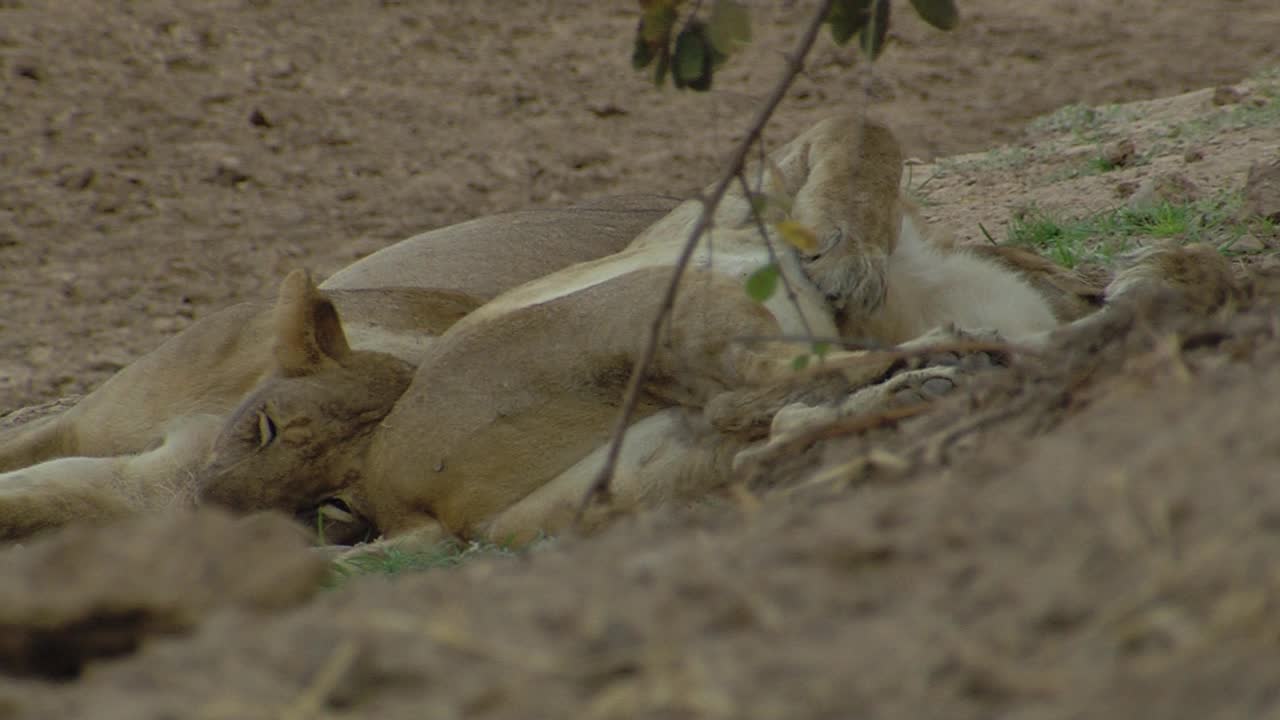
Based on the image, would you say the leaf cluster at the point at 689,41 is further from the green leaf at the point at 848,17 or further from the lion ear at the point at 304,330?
the lion ear at the point at 304,330

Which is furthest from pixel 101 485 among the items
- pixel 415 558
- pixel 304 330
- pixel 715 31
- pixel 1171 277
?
pixel 1171 277

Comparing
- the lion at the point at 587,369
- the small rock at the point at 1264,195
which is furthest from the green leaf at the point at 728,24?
the small rock at the point at 1264,195

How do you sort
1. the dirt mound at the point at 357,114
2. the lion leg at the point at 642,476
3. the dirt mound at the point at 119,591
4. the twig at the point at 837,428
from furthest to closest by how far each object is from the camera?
the dirt mound at the point at 357,114 < the lion leg at the point at 642,476 < the twig at the point at 837,428 < the dirt mound at the point at 119,591

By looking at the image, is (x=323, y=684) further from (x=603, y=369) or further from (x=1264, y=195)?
(x=1264, y=195)

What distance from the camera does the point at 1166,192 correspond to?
532cm

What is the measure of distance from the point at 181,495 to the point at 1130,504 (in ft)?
11.8

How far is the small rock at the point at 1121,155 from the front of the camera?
20.2 feet

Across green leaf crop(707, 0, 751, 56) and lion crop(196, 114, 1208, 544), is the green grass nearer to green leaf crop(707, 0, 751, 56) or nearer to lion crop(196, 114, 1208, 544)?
lion crop(196, 114, 1208, 544)

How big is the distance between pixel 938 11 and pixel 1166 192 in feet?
8.76

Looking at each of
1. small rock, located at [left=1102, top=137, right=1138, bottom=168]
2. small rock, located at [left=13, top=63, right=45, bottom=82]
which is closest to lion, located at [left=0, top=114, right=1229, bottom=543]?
small rock, located at [left=1102, top=137, right=1138, bottom=168]

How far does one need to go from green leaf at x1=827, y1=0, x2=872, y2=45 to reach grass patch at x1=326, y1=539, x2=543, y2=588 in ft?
4.26

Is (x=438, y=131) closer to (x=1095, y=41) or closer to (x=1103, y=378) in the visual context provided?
Answer: (x=1095, y=41)

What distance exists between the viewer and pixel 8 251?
7.78 meters

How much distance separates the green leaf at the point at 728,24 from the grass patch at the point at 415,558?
1.28 metres
